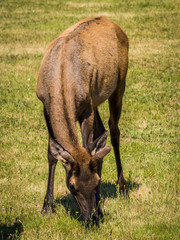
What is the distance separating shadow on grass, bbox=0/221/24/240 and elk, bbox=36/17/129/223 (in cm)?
45

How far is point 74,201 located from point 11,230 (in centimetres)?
109

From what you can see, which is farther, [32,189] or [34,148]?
[34,148]

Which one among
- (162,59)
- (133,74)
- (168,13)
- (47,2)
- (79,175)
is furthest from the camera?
(47,2)

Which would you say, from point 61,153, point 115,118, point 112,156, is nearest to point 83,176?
point 61,153

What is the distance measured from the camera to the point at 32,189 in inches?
232

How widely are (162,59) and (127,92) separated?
4.34 metres

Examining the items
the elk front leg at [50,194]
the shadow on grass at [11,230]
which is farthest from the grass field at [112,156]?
the elk front leg at [50,194]

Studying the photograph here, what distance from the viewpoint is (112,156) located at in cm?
710

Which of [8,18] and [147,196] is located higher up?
[147,196]

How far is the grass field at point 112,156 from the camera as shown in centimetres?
482

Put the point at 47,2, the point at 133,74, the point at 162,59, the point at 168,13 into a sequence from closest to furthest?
the point at 133,74, the point at 162,59, the point at 168,13, the point at 47,2

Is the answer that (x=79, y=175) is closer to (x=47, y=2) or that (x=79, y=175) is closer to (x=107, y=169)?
(x=107, y=169)

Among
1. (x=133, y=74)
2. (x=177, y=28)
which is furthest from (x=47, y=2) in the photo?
(x=133, y=74)

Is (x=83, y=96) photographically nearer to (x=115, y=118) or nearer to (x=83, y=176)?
(x=83, y=176)
